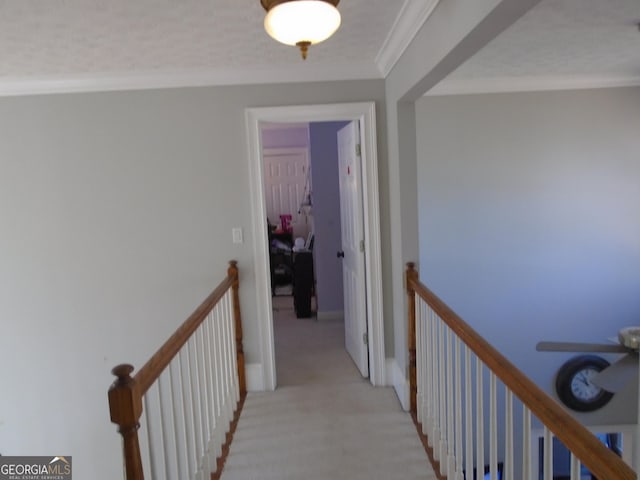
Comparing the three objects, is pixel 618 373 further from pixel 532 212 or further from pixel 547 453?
pixel 532 212

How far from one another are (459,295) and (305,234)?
11.9ft

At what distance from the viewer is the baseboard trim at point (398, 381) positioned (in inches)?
119

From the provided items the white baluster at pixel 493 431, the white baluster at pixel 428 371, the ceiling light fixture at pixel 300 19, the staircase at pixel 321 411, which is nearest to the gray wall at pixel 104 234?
the staircase at pixel 321 411

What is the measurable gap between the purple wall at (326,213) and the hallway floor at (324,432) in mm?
1292

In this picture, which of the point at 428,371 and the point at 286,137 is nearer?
the point at 428,371

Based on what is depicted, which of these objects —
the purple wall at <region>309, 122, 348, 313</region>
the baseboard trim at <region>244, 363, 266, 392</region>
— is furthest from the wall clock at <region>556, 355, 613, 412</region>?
the baseboard trim at <region>244, 363, 266, 392</region>

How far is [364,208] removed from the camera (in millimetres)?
3377

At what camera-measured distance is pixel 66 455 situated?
3457 millimetres

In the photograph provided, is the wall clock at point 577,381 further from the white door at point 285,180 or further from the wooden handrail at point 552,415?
the white door at point 285,180

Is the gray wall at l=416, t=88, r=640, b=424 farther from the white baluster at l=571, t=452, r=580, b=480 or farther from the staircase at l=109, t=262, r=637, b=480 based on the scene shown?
the white baluster at l=571, t=452, r=580, b=480

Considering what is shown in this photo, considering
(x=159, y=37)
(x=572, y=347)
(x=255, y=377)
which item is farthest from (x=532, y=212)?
(x=159, y=37)

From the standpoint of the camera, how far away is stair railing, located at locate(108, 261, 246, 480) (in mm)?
1444

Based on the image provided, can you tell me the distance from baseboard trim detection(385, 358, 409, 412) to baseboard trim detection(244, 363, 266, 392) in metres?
0.94

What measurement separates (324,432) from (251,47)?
2.35 metres
